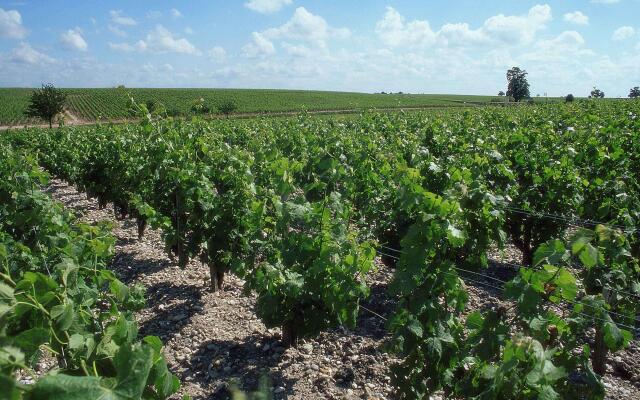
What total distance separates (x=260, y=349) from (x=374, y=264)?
1.71 meters

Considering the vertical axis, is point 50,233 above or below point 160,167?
below

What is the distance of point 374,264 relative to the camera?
562 centimetres

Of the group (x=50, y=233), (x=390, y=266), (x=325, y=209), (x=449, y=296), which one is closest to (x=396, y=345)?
(x=449, y=296)

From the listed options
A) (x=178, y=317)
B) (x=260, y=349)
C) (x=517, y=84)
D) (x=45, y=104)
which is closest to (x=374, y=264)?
(x=260, y=349)

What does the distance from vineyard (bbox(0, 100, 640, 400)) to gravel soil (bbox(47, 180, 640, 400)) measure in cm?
15

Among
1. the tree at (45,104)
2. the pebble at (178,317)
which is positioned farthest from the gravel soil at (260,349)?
the tree at (45,104)

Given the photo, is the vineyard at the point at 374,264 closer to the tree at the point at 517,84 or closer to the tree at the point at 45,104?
the tree at the point at 45,104

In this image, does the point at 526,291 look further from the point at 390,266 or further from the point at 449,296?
the point at 390,266

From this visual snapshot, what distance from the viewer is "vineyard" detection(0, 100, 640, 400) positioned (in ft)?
6.30

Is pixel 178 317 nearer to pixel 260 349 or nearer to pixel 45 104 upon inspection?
pixel 260 349

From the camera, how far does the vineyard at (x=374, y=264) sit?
192cm

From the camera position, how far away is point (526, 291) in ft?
8.25

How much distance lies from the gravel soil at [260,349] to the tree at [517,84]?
72.2 m

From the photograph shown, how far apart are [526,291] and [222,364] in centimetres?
335
